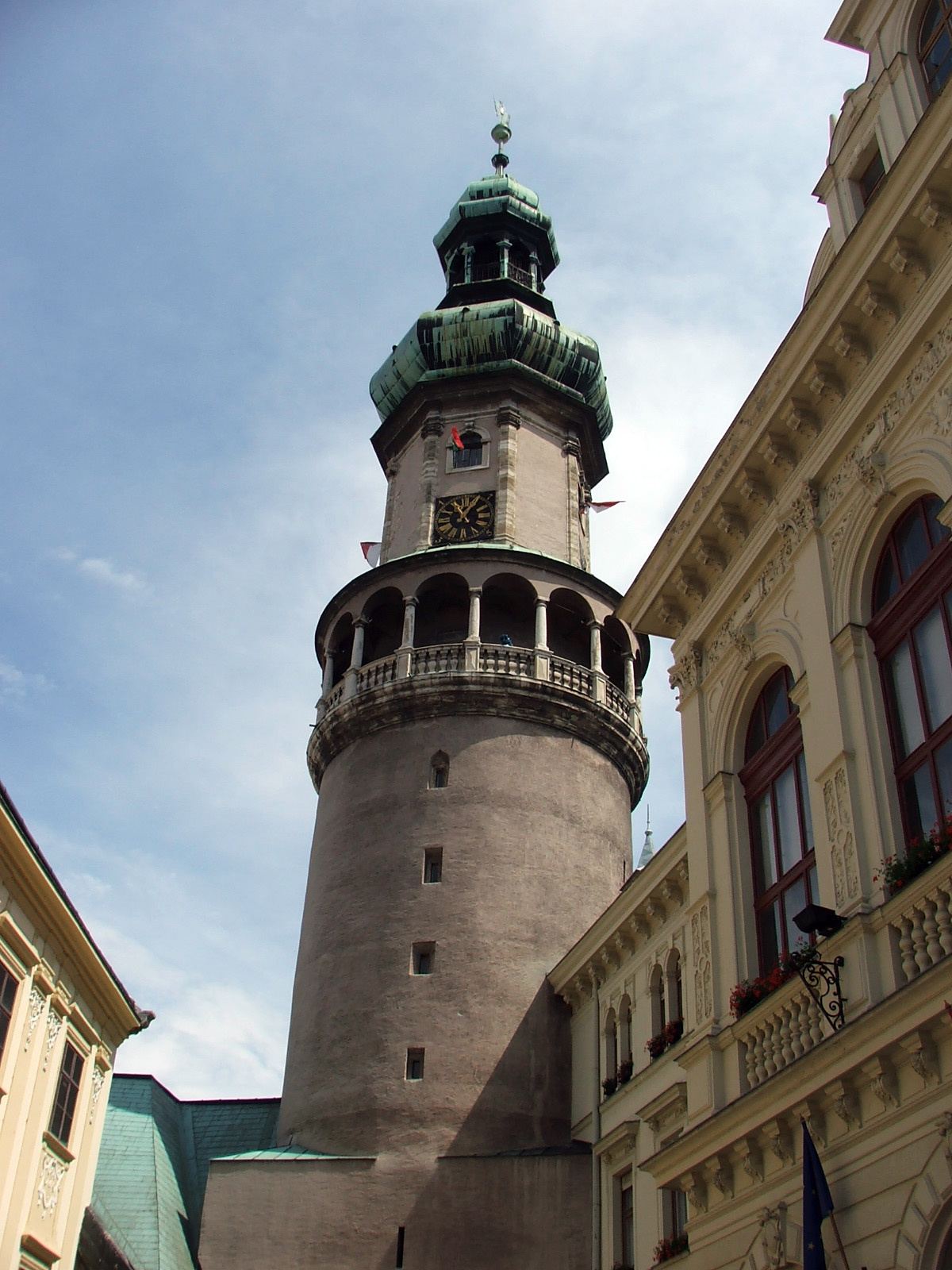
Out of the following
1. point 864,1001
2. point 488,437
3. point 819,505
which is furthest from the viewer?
point 488,437

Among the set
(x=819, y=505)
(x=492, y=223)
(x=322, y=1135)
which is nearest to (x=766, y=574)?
(x=819, y=505)

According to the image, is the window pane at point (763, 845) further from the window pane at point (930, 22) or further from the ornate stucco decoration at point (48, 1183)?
the ornate stucco decoration at point (48, 1183)

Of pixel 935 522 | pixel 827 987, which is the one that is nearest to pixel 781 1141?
pixel 827 987

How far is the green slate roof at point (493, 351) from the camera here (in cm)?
4119

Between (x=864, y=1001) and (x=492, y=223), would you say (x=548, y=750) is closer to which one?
(x=864, y=1001)

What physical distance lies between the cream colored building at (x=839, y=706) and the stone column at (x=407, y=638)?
14.5m

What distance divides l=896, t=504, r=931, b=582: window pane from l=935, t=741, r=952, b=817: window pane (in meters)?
2.17

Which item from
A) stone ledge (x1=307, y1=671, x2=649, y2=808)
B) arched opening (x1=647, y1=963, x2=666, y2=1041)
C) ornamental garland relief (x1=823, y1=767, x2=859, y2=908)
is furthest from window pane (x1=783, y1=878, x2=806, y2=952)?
stone ledge (x1=307, y1=671, x2=649, y2=808)

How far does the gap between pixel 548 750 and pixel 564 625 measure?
4.91 m

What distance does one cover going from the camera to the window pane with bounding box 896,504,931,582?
44.4 feet

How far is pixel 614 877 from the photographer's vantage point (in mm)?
32250

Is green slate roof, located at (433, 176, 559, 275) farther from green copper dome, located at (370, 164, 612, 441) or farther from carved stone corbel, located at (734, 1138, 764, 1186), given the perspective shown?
carved stone corbel, located at (734, 1138, 764, 1186)

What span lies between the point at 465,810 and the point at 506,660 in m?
4.29

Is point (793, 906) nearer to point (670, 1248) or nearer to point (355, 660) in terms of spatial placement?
point (670, 1248)
